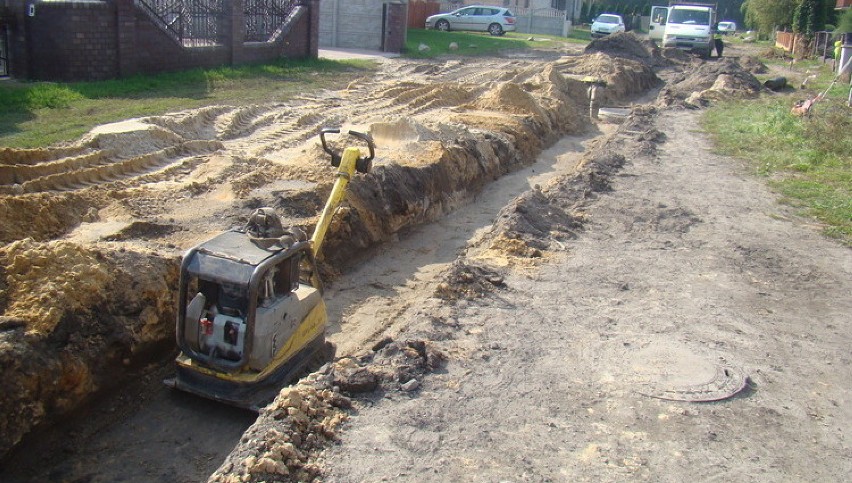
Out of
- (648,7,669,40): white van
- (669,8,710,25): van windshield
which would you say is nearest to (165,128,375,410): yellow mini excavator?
(669,8,710,25): van windshield

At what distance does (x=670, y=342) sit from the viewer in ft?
23.7

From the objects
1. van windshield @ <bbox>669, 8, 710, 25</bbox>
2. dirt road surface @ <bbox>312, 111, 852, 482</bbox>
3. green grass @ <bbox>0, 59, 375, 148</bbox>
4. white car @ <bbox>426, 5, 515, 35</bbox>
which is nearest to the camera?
dirt road surface @ <bbox>312, 111, 852, 482</bbox>

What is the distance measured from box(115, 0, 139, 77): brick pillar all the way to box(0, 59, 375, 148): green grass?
39cm

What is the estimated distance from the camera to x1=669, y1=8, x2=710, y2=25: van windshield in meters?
36.4

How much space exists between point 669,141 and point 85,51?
13.3 m

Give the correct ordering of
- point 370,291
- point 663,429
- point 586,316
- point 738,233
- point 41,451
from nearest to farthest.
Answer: point 663,429 < point 41,451 < point 586,316 < point 370,291 < point 738,233

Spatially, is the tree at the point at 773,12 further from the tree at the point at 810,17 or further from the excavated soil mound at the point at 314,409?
the excavated soil mound at the point at 314,409

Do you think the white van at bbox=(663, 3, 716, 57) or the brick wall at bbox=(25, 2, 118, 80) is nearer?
the brick wall at bbox=(25, 2, 118, 80)

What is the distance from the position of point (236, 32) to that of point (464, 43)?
53.7 ft

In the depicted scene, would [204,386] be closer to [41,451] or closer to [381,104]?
[41,451]

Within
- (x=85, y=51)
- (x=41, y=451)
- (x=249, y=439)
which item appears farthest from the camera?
(x=85, y=51)

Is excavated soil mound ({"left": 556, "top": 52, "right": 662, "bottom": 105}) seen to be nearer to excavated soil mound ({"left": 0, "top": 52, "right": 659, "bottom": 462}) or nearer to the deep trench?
excavated soil mound ({"left": 0, "top": 52, "right": 659, "bottom": 462})

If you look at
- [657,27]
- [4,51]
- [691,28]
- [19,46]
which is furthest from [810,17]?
[4,51]

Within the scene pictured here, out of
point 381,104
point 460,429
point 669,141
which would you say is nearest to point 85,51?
point 381,104
